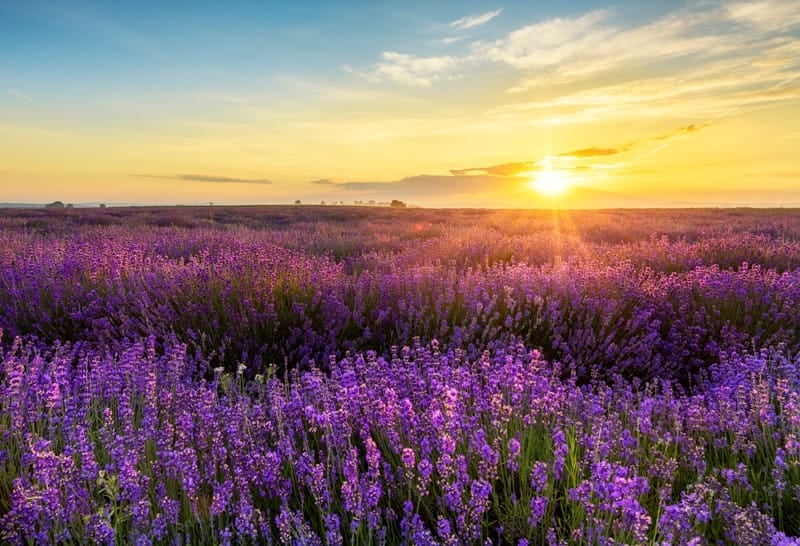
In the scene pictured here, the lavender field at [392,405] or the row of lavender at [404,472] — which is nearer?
the row of lavender at [404,472]

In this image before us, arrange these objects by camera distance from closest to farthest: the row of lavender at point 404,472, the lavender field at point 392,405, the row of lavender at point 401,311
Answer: the row of lavender at point 404,472
the lavender field at point 392,405
the row of lavender at point 401,311

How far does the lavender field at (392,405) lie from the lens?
190 cm

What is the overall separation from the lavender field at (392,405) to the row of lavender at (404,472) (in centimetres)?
2

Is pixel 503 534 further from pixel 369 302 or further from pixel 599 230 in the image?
pixel 599 230

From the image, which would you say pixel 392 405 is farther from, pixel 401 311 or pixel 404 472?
pixel 401 311

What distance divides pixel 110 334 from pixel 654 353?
16.1 ft

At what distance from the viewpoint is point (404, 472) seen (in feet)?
7.02

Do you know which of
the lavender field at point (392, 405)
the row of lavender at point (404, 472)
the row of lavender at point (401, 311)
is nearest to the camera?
the row of lavender at point (404, 472)

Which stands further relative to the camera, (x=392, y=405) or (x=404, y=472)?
(x=392, y=405)

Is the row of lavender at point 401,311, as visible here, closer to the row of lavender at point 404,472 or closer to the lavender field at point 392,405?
the lavender field at point 392,405

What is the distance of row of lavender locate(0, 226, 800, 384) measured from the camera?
15.2 feet

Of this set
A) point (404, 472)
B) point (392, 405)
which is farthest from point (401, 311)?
point (404, 472)

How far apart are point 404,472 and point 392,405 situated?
11.1 inches

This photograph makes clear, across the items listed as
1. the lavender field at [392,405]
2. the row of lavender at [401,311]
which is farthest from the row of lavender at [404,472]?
the row of lavender at [401,311]
